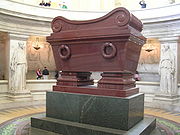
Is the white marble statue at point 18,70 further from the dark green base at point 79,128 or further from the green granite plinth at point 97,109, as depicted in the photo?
the green granite plinth at point 97,109

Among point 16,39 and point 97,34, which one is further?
point 16,39

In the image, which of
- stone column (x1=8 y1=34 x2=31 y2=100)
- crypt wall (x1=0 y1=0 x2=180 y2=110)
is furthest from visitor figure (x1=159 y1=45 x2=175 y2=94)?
stone column (x1=8 y1=34 x2=31 y2=100)

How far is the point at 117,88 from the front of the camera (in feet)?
10.2

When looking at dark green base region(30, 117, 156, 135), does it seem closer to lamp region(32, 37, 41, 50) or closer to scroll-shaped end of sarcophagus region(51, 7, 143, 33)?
scroll-shaped end of sarcophagus region(51, 7, 143, 33)

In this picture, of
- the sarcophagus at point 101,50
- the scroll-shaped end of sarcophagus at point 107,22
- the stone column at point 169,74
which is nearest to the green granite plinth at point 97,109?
the sarcophagus at point 101,50

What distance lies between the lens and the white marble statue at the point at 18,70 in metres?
7.27

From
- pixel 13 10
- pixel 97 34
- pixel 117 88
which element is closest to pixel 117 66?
pixel 117 88

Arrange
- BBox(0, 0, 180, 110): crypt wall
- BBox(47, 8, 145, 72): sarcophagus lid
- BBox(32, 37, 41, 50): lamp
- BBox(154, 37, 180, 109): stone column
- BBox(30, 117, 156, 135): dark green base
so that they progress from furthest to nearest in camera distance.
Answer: BBox(32, 37, 41, 50): lamp, BBox(0, 0, 180, 110): crypt wall, BBox(154, 37, 180, 109): stone column, BBox(47, 8, 145, 72): sarcophagus lid, BBox(30, 117, 156, 135): dark green base

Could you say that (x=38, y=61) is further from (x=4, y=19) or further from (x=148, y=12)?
(x=148, y=12)

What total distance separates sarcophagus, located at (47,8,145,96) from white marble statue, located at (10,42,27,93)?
4.11m

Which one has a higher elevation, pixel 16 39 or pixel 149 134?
pixel 16 39

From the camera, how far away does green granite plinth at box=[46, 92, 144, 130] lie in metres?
2.93

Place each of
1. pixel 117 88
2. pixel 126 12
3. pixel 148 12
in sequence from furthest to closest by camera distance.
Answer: pixel 148 12 → pixel 117 88 → pixel 126 12

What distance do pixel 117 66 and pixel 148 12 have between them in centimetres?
597
